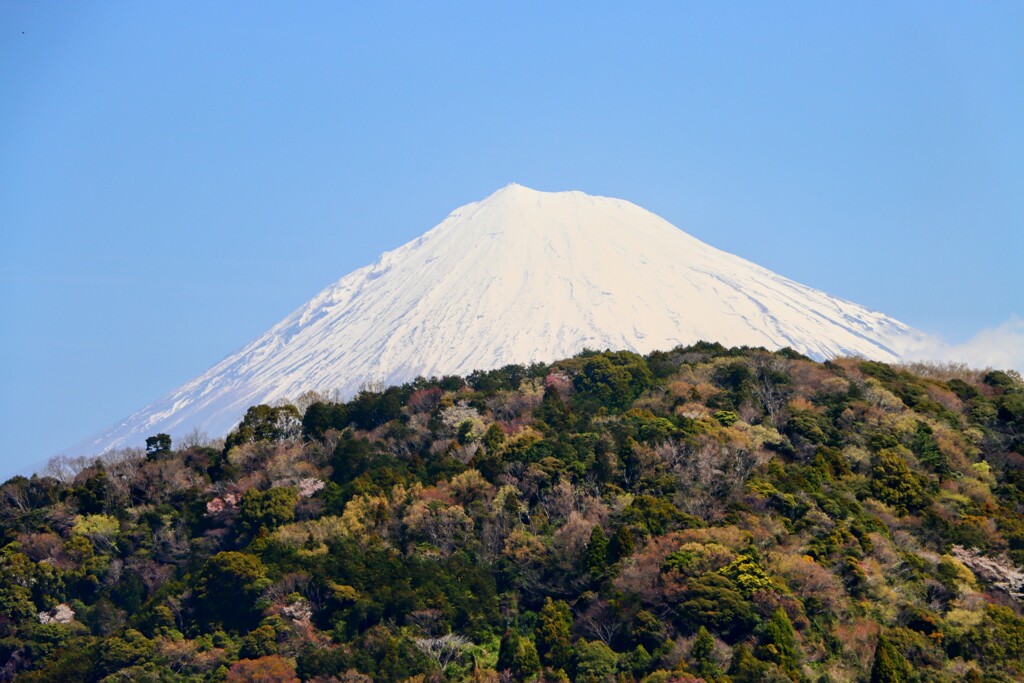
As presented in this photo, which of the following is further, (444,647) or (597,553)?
(597,553)

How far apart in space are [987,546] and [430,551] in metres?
20.5

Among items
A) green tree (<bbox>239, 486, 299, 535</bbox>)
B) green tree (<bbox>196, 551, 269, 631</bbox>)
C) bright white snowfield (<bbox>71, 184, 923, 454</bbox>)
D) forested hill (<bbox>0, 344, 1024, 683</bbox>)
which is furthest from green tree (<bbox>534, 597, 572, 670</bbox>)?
bright white snowfield (<bbox>71, 184, 923, 454</bbox>)

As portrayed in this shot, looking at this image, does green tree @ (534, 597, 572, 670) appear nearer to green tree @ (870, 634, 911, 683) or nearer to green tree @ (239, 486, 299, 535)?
green tree @ (870, 634, 911, 683)

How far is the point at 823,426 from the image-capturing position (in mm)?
65688

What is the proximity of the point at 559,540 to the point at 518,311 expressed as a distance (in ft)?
336

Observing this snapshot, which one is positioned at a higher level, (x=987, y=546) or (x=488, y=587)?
(x=488, y=587)

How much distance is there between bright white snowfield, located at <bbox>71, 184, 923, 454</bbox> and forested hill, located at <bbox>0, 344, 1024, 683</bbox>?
73.4 meters

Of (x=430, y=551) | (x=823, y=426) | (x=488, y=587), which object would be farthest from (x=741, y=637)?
(x=823, y=426)

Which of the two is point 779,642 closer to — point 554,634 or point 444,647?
point 554,634

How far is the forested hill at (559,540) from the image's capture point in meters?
50.6

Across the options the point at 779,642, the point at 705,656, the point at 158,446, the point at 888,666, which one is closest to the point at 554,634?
the point at 705,656

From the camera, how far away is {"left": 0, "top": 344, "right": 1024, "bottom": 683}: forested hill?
5062 cm

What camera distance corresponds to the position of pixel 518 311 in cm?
15838

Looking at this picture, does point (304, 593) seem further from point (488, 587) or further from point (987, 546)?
point (987, 546)
